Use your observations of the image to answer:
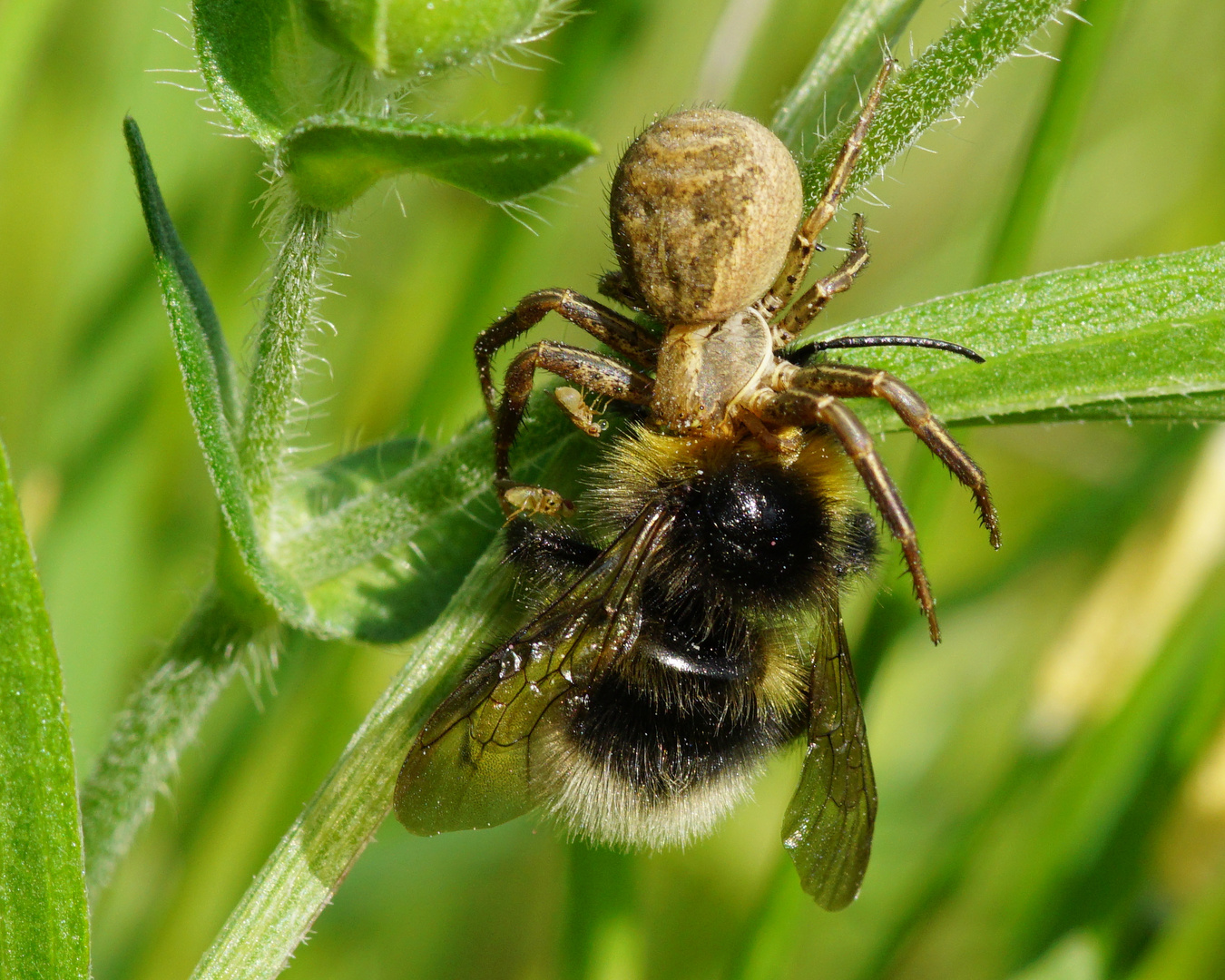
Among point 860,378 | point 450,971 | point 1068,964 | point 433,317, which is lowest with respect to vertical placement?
point 450,971

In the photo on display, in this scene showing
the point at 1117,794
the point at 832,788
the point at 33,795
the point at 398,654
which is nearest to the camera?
the point at 33,795

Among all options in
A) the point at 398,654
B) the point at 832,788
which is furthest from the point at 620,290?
the point at 832,788

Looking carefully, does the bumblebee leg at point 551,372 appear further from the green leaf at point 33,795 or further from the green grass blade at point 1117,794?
the green grass blade at point 1117,794

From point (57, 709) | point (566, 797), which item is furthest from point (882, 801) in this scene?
point (57, 709)

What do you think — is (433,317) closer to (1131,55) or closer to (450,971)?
(450,971)

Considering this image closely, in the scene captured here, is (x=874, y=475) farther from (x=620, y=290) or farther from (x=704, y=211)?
(x=620, y=290)

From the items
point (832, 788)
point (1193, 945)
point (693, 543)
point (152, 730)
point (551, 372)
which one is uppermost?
point (551, 372)

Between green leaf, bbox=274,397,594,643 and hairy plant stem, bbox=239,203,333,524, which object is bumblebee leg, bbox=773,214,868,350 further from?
hairy plant stem, bbox=239,203,333,524
